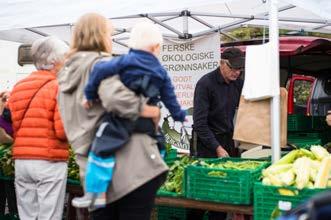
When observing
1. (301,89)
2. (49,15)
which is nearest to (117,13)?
(49,15)

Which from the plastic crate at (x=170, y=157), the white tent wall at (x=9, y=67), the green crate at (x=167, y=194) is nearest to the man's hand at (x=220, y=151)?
the plastic crate at (x=170, y=157)

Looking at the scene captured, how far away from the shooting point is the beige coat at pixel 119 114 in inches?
116

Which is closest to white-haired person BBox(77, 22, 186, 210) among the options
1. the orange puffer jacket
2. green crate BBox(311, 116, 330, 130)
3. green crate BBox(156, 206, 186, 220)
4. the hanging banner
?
the orange puffer jacket

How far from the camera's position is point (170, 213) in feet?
18.6

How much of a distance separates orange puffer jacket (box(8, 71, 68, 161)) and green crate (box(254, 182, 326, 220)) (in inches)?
53.9

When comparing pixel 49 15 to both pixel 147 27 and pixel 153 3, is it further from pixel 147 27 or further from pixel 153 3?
pixel 147 27

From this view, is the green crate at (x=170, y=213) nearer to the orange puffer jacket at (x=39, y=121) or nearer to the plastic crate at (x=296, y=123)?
the plastic crate at (x=296, y=123)

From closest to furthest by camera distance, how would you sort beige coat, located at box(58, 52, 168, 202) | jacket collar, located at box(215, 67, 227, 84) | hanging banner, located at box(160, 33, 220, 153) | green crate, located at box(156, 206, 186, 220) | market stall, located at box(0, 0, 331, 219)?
beige coat, located at box(58, 52, 168, 202)
market stall, located at box(0, 0, 331, 219)
jacket collar, located at box(215, 67, 227, 84)
green crate, located at box(156, 206, 186, 220)
hanging banner, located at box(160, 33, 220, 153)

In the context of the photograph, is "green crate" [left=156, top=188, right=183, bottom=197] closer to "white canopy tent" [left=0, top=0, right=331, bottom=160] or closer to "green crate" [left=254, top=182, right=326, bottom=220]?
"green crate" [left=254, top=182, right=326, bottom=220]

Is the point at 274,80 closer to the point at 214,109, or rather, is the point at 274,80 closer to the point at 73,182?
the point at 214,109

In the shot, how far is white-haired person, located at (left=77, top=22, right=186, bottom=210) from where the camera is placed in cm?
295

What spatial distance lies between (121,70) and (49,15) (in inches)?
86.9

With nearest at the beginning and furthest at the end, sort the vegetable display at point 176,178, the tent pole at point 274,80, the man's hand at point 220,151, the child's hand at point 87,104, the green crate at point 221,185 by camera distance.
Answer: the child's hand at point 87,104
the green crate at point 221,185
the tent pole at point 274,80
the vegetable display at point 176,178
the man's hand at point 220,151

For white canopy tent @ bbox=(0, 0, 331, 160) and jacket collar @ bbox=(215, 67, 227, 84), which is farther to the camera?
jacket collar @ bbox=(215, 67, 227, 84)
